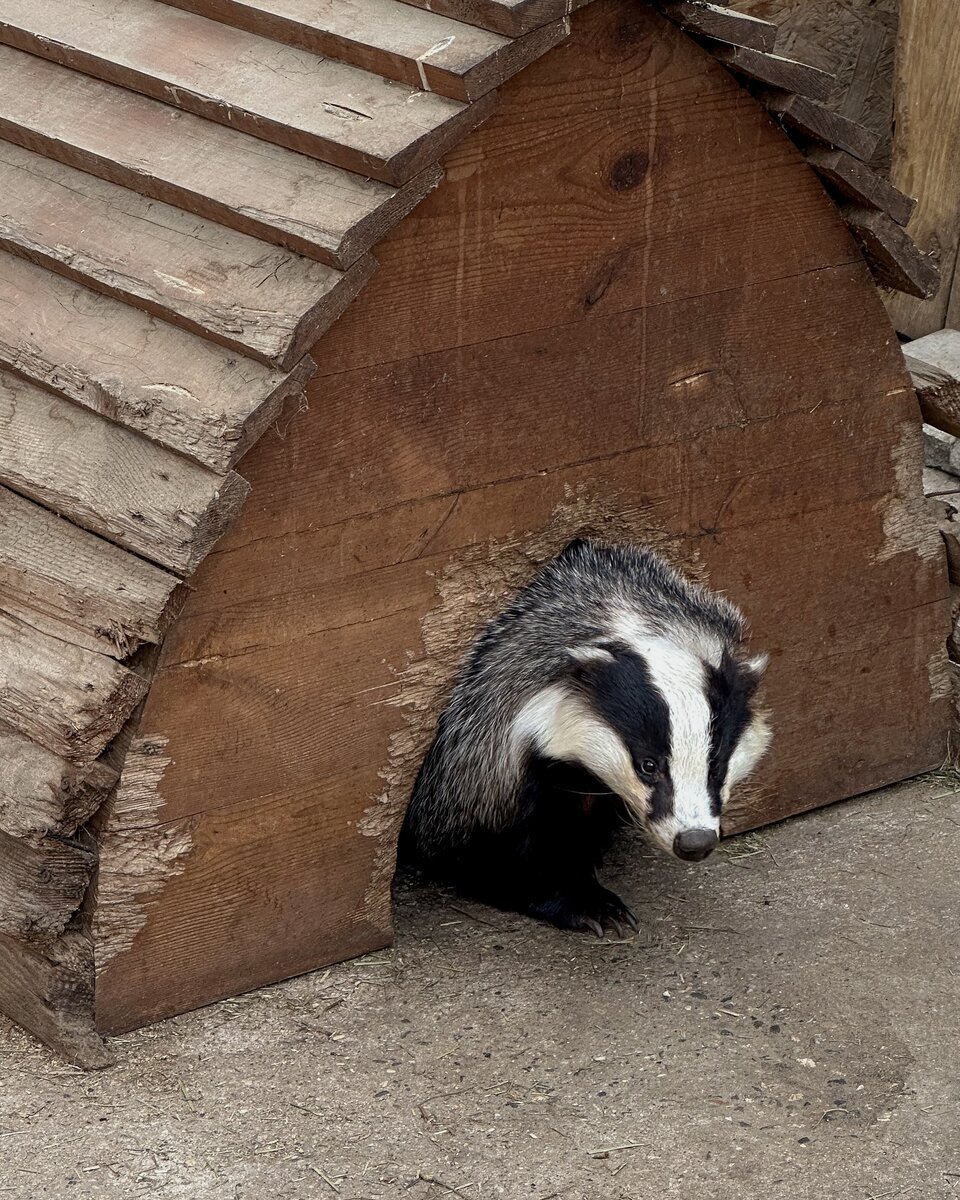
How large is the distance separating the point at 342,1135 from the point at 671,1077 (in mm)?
744

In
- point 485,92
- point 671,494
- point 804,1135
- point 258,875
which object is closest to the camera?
point 485,92

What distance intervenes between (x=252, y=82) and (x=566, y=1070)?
2.25 m

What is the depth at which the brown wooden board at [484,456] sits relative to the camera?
137 inches

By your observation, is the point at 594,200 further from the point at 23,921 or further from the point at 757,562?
the point at 23,921

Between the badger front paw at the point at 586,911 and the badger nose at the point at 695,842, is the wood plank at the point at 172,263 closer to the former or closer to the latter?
the badger nose at the point at 695,842

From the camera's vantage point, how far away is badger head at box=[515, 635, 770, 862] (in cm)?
376

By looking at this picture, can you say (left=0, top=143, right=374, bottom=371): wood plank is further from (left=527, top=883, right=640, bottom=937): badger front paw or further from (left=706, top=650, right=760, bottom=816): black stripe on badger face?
(left=527, top=883, right=640, bottom=937): badger front paw

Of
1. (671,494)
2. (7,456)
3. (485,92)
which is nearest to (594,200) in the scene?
(485,92)

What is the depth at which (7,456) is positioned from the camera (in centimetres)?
351

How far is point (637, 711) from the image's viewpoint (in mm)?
3795

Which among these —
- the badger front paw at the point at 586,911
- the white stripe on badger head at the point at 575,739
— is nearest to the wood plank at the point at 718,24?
the white stripe on badger head at the point at 575,739

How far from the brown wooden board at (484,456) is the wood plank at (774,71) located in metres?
0.06

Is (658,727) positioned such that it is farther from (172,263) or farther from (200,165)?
(200,165)

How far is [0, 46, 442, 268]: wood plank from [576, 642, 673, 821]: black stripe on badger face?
1.18m
